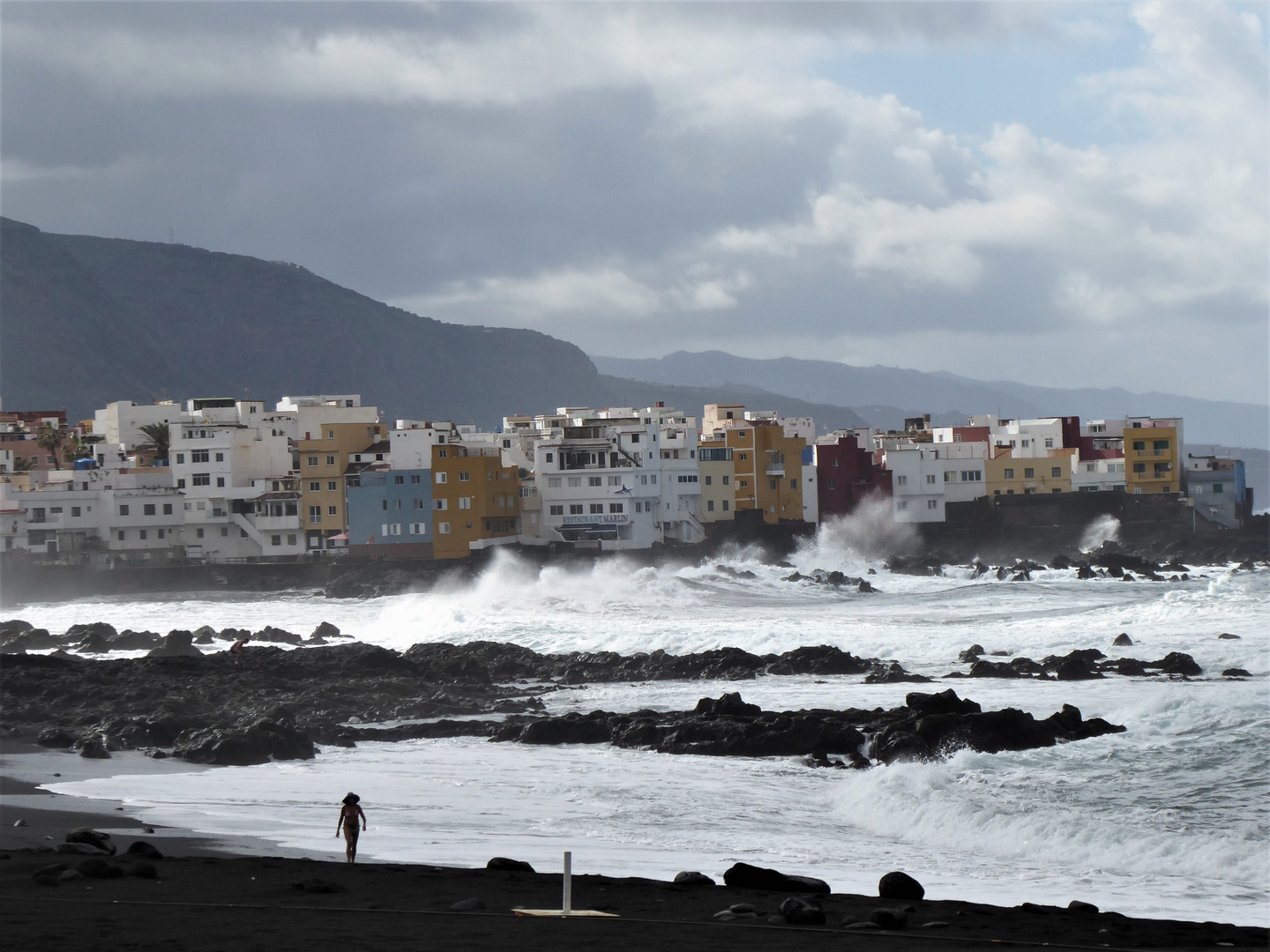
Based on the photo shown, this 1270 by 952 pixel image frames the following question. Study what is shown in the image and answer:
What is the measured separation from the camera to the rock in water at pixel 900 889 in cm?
1342

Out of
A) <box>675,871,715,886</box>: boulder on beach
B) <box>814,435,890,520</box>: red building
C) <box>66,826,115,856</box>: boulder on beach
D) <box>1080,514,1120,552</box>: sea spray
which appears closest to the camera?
<box>675,871,715,886</box>: boulder on beach

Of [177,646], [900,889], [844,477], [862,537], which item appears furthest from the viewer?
[844,477]

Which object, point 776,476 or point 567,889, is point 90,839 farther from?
point 776,476

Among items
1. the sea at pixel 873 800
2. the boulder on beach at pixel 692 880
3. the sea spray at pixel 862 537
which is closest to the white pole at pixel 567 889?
the boulder on beach at pixel 692 880

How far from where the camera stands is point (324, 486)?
65.8 meters

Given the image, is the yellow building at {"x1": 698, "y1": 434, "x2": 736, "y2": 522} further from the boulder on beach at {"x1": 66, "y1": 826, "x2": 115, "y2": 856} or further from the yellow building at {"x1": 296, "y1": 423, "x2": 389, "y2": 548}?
the boulder on beach at {"x1": 66, "y1": 826, "x2": 115, "y2": 856}

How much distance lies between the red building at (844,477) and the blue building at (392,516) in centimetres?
2201

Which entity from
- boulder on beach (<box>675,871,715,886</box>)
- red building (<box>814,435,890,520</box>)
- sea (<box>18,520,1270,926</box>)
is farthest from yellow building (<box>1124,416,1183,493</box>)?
boulder on beach (<box>675,871,715,886</box>)

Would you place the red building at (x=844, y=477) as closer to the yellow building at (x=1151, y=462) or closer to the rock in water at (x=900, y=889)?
the yellow building at (x=1151, y=462)

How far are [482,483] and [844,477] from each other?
69.6ft

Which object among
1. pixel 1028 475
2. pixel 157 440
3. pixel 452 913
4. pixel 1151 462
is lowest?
pixel 452 913

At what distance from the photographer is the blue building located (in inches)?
2491

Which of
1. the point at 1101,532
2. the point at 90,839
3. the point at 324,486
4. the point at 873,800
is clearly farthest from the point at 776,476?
the point at 90,839

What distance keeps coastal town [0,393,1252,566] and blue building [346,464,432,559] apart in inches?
3.2
